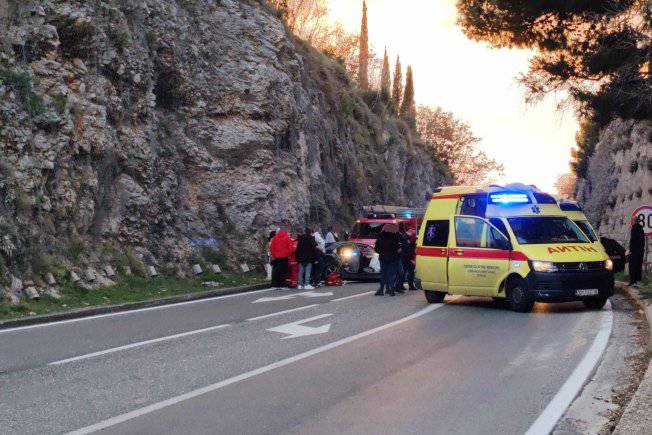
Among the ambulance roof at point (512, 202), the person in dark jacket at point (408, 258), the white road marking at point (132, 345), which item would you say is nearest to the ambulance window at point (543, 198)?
the ambulance roof at point (512, 202)

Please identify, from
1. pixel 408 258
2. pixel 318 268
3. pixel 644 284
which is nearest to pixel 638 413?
pixel 644 284

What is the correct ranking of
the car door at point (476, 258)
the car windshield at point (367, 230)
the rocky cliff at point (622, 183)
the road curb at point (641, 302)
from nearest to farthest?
the road curb at point (641, 302) → the car door at point (476, 258) → the car windshield at point (367, 230) → the rocky cliff at point (622, 183)

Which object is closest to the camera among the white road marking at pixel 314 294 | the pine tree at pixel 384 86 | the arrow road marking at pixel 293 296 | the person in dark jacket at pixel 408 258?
the arrow road marking at pixel 293 296

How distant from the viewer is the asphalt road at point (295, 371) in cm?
690

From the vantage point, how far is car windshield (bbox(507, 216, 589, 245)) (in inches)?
610

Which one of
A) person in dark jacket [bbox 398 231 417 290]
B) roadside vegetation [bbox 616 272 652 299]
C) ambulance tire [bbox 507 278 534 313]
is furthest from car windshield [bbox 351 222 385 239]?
ambulance tire [bbox 507 278 534 313]

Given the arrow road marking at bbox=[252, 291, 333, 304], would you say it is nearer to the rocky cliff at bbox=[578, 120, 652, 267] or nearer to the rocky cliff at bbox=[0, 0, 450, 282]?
the rocky cliff at bbox=[0, 0, 450, 282]

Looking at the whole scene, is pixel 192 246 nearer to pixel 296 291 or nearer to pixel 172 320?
pixel 296 291

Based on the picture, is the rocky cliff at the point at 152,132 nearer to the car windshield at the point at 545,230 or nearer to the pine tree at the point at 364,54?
the car windshield at the point at 545,230

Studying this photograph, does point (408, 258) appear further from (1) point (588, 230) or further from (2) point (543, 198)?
(2) point (543, 198)

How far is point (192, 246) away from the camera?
84.0ft

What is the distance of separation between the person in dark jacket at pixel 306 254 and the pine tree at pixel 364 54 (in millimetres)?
46591

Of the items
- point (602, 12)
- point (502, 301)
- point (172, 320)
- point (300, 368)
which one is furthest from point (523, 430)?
point (602, 12)

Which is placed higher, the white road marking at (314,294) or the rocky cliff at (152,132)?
the rocky cliff at (152,132)
